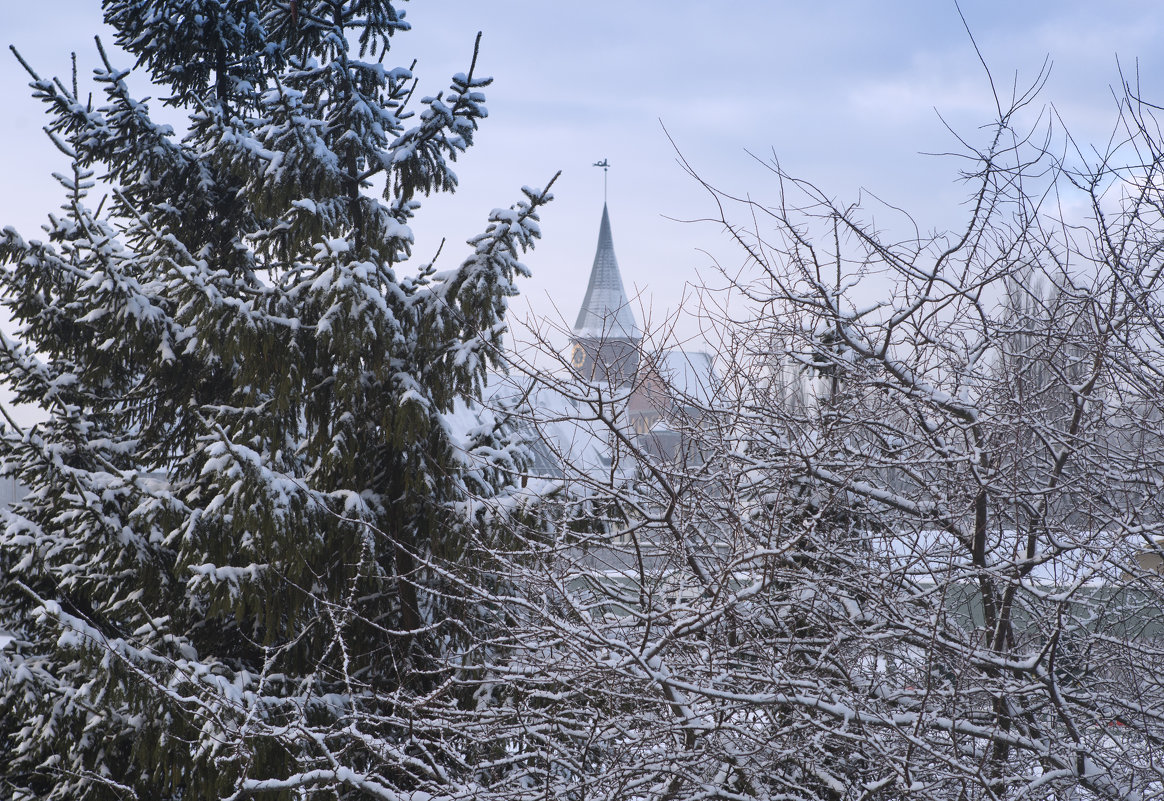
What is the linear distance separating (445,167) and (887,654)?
17.4 feet

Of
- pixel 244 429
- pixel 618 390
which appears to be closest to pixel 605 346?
pixel 618 390

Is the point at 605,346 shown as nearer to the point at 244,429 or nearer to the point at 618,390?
the point at 618,390

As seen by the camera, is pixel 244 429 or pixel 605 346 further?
pixel 244 429

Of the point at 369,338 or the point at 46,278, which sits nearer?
the point at 369,338

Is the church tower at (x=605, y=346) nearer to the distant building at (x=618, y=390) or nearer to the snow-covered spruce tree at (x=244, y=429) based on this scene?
the distant building at (x=618, y=390)

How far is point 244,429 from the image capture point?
22.6 ft

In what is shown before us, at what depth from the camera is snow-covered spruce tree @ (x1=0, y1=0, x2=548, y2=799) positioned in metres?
6.07

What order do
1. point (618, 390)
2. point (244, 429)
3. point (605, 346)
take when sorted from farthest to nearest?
point (244, 429) → point (605, 346) → point (618, 390)

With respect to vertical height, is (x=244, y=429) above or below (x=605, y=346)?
below

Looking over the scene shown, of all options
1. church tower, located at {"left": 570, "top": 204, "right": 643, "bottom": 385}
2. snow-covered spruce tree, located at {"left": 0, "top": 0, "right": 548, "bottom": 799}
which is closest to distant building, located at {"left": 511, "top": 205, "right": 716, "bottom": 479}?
church tower, located at {"left": 570, "top": 204, "right": 643, "bottom": 385}

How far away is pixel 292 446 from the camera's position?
7254 mm

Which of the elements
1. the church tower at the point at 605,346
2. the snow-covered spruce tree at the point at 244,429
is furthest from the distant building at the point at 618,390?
the snow-covered spruce tree at the point at 244,429

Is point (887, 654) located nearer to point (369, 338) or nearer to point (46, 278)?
point (369, 338)

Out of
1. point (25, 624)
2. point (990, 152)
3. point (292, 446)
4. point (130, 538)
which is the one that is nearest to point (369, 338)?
point (292, 446)
